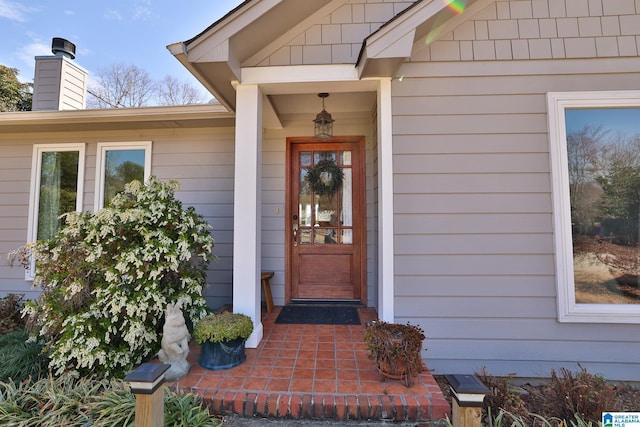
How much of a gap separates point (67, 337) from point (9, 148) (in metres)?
3.56

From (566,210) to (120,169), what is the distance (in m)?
5.06

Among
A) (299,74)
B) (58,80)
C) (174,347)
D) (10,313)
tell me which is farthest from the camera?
(58,80)

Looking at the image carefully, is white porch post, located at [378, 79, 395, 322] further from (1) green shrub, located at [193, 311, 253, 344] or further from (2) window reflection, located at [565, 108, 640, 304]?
(2) window reflection, located at [565, 108, 640, 304]

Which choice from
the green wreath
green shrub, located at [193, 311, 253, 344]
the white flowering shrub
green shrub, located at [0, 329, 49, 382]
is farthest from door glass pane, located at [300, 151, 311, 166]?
green shrub, located at [0, 329, 49, 382]

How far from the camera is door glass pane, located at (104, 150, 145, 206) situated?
4062 millimetres

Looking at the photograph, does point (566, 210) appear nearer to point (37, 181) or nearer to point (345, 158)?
point (345, 158)

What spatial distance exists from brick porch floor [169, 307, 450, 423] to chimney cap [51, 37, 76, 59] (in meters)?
4.95

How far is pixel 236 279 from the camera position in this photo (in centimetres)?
267

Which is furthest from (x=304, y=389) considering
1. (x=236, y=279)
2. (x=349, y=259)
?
(x=349, y=259)

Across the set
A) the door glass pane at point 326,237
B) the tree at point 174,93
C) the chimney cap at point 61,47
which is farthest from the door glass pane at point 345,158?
the tree at point 174,93

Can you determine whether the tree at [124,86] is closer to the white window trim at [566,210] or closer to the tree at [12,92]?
the tree at [12,92]

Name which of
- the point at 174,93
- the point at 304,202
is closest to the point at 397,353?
the point at 304,202

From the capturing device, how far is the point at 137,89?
12422 millimetres

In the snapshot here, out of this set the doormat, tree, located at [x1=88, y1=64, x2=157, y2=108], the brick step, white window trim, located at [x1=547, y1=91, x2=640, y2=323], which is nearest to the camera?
the brick step
